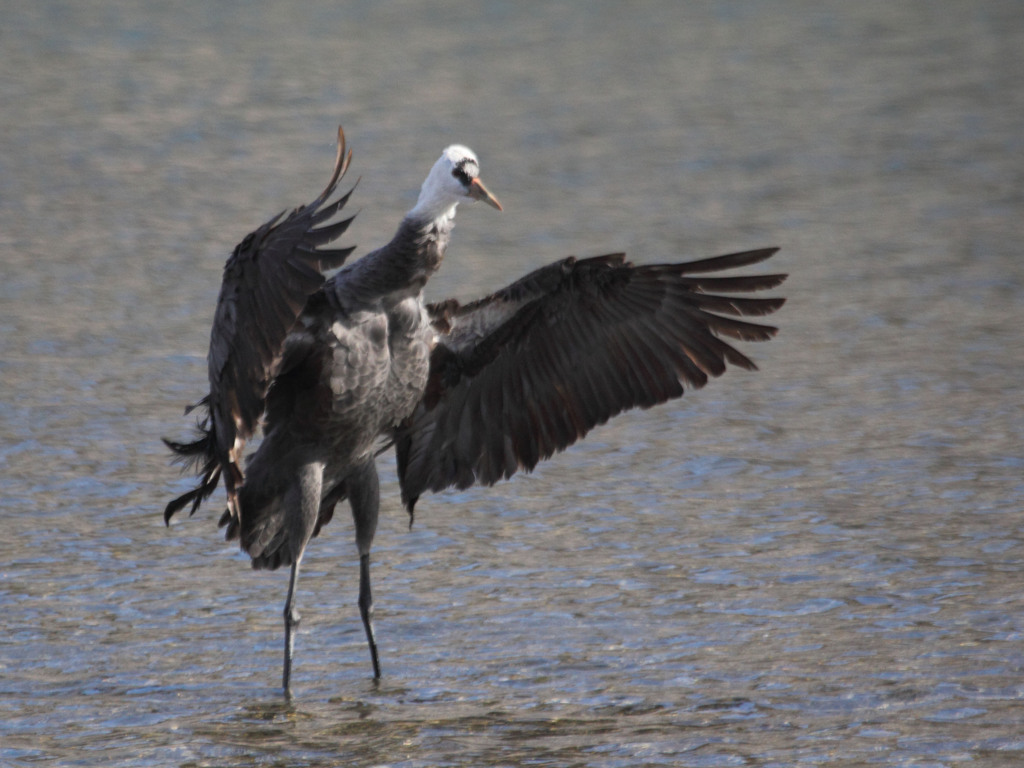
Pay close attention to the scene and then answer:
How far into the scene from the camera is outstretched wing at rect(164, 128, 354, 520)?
5.78 meters

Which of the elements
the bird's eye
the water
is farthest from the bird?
the water

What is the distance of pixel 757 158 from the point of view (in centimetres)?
1546

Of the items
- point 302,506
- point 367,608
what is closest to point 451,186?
point 302,506

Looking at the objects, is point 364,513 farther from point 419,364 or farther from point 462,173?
point 462,173

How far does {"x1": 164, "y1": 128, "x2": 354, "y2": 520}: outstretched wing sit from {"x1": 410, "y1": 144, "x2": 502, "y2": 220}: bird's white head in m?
0.42

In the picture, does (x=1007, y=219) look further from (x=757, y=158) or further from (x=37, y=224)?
(x=37, y=224)

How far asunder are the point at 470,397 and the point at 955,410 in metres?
3.48

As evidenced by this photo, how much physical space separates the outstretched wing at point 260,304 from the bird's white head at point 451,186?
16.7 inches

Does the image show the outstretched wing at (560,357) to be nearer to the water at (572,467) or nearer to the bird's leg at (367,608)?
the bird's leg at (367,608)

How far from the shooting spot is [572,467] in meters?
9.02

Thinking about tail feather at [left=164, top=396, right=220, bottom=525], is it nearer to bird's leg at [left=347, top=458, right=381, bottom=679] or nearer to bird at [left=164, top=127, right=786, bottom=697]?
bird at [left=164, top=127, right=786, bottom=697]

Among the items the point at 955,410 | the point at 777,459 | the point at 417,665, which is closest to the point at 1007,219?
the point at 955,410

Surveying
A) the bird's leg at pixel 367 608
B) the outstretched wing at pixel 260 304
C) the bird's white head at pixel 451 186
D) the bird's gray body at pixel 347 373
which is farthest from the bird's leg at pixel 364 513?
the bird's white head at pixel 451 186

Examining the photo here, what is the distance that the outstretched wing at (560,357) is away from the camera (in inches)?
260
